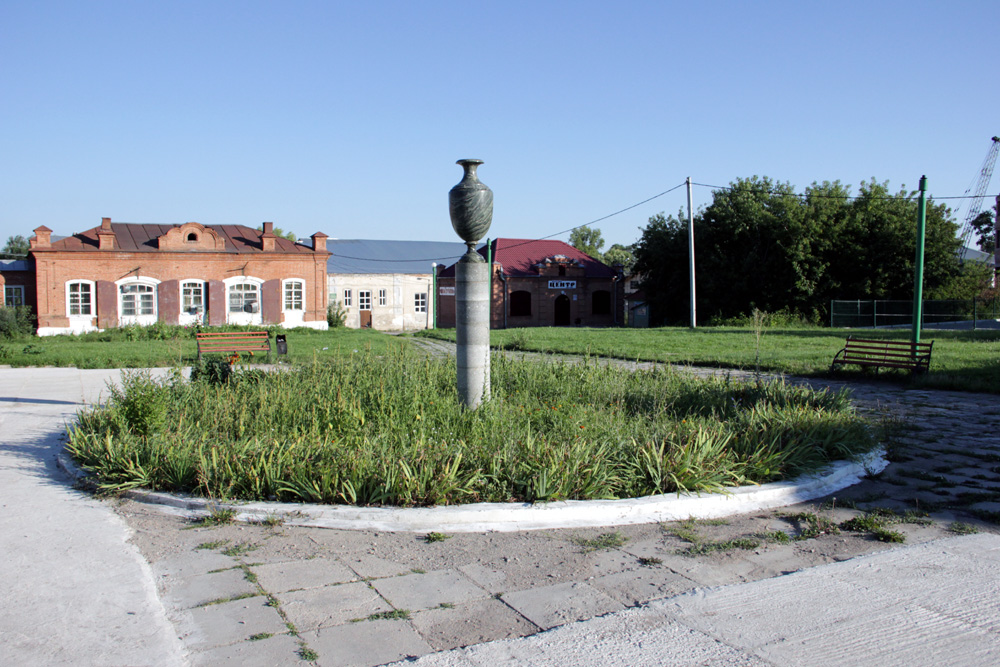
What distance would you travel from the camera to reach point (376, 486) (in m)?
5.10

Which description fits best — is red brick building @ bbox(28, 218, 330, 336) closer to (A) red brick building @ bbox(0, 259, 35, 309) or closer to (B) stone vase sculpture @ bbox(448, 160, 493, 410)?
(A) red brick building @ bbox(0, 259, 35, 309)

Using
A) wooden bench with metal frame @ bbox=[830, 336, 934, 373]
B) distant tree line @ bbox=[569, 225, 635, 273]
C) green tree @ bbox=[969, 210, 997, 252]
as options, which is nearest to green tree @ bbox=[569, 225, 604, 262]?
distant tree line @ bbox=[569, 225, 635, 273]

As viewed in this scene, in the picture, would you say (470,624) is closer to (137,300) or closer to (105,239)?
(137,300)

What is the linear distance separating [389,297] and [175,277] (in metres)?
14.6

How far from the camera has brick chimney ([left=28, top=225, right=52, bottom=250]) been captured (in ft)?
107

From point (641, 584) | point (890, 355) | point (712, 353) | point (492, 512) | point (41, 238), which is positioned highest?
point (41, 238)

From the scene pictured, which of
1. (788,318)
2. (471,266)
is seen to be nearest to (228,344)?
(471,266)

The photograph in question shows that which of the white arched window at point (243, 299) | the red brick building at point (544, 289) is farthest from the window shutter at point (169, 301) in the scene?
the red brick building at point (544, 289)

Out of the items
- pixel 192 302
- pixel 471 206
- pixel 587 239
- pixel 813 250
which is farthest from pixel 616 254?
pixel 471 206

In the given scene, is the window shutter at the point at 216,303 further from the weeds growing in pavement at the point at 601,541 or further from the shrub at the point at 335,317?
the weeds growing in pavement at the point at 601,541

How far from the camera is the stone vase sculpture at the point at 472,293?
24.4ft

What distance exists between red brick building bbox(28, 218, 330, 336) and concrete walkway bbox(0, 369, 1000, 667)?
3225cm

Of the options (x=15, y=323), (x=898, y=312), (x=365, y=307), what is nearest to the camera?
(x=15, y=323)

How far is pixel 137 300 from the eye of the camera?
34.6m
